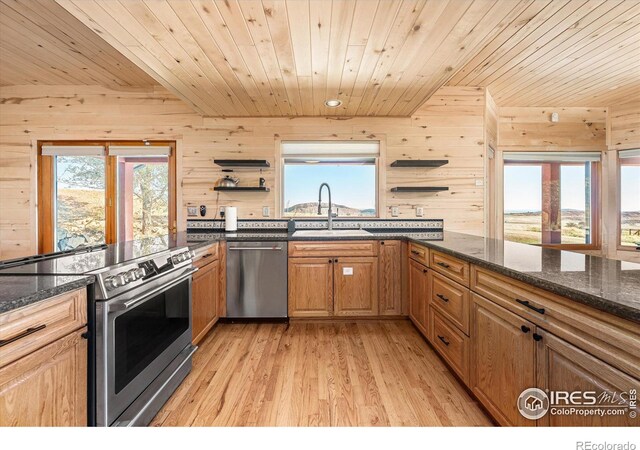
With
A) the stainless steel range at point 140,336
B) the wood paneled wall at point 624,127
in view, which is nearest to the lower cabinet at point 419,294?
the stainless steel range at point 140,336

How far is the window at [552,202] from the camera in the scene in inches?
173

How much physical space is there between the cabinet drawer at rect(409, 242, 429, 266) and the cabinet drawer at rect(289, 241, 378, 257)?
46cm

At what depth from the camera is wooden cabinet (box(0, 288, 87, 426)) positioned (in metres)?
0.98

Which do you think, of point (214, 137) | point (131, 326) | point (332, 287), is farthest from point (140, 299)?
point (214, 137)

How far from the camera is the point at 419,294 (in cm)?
277

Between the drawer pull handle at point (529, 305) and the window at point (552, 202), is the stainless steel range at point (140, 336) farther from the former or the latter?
the window at point (552, 202)

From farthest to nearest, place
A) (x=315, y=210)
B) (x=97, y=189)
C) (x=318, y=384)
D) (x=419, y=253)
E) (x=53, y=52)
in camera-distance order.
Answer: (x=315, y=210) < (x=97, y=189) < (x=53, y=52) < (x=419, y=253) < (x=318, y=384)

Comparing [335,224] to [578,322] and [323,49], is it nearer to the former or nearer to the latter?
[323,49]

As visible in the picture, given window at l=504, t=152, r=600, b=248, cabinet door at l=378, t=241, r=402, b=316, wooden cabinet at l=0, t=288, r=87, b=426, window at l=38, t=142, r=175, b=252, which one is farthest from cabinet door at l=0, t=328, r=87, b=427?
window at l=504, t=152, r=600, b=248

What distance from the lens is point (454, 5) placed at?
179cm

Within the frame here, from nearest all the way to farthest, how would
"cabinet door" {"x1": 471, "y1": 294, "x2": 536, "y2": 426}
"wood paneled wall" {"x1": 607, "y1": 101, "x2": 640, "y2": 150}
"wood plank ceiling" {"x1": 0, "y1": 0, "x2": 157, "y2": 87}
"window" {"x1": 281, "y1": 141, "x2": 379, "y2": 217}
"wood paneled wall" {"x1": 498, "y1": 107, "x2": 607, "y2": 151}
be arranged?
"cabinet door" {"x1": 471, "y1": 294, "x2": 536, "y2": 426} < "wood plank ceiling" {"x1": 0, "y1": 0, "x2": 157, "y2": 87} < "window" {"x1": 281, "y1": 141, "x2": 379, "y2": 217} < "wood paneled wall" {"x1": 607, "y1": 101, "x2": 640, "y2": 150} < "wood paneled wall" {"x1": 498, "y1": 107, "x2": 607, "y2": 151}

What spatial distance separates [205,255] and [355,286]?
148 centimetres

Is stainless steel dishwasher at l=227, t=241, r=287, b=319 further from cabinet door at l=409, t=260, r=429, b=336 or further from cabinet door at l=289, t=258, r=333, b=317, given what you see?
cabinet door at l=409, t=260, r=429, b=336
